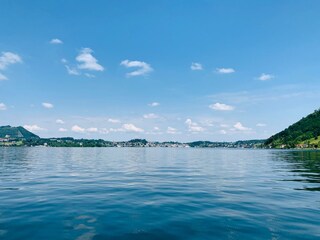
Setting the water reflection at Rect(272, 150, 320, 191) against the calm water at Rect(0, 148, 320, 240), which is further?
the water reflection at Rect(272, 150, 320, 191)

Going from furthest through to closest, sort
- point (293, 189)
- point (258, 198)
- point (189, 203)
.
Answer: point (293, 189), point (258, 198), point (189, 203)

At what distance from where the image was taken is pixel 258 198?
24172 millimetres

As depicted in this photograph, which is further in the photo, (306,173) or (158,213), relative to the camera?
(306,173)

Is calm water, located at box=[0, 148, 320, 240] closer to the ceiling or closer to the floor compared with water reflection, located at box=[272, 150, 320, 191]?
closer to the floor

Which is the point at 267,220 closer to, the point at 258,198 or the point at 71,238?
the point at 258,198

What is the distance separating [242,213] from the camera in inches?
730

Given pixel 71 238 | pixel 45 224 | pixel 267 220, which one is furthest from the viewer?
pixel 267 220

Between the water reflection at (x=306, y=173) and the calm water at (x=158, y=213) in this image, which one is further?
the water reflection at (x=306, y=173)

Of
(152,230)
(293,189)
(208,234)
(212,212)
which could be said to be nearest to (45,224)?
(152,230)

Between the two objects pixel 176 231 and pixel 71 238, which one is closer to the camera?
pixel 71 238

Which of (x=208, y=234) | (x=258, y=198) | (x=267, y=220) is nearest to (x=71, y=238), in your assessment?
(x=208, y=234)

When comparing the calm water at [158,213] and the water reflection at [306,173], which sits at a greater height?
the water reflection at [306,173]

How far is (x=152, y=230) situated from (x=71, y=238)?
14.0 ft

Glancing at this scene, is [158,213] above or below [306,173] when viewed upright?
below
